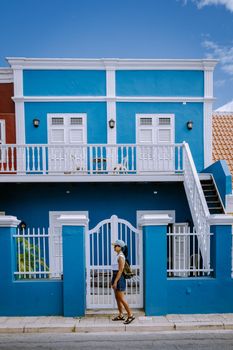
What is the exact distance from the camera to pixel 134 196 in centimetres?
984

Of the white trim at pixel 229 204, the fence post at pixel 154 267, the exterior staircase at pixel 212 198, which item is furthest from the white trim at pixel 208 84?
the fence post at pixel 154 267

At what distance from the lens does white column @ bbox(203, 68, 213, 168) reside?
10.5 meters

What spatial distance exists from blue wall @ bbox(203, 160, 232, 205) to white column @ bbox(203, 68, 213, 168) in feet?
4.57

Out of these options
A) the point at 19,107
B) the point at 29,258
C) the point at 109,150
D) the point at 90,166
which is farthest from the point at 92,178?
the point at 19,107

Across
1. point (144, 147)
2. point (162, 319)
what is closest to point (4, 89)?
point (144, 147)

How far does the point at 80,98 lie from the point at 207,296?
770 cm

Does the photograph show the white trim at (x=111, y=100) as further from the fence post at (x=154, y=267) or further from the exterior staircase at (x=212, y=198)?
the fence post at (x=154, y=267)

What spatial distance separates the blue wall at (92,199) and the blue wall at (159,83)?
355cm

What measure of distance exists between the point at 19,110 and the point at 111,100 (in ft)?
11.2

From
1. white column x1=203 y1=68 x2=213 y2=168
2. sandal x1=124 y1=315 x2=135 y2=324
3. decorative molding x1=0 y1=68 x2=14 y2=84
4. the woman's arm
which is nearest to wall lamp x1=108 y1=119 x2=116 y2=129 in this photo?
white column x1=203 y1=68 x2=213 y2=168

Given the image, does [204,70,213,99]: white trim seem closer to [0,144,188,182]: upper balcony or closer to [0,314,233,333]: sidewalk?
[0,144,188,182]: upper balcony

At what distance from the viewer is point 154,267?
5.83 metres

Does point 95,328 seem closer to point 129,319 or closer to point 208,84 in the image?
point 129,319

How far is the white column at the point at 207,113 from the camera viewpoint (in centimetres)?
1052
